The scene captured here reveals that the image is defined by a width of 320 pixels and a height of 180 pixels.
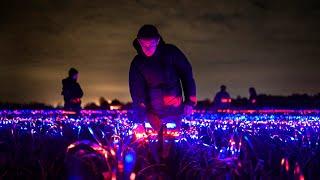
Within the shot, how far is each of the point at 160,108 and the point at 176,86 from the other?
420 millimetres

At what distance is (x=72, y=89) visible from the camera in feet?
63.0

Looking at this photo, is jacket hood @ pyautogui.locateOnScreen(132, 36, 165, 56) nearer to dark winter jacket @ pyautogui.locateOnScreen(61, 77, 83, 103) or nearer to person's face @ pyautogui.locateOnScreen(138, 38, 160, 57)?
person's face @ pyautogui.locateOnScreen(138, 38, 160, 57)

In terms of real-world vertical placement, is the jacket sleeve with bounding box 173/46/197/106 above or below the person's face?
below

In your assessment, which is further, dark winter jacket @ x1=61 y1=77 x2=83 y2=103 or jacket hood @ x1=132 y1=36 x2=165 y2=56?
dark winter jacket @ x1=61 y1=77 x2=83 y2=103

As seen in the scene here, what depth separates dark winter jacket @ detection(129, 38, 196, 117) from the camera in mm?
9352

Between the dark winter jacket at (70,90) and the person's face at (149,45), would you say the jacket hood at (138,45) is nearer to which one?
the person's face at (149,45)

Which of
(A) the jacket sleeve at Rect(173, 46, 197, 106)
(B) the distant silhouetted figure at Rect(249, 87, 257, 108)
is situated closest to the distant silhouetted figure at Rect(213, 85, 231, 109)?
(B) the distant silhouetted figure at Rect(249, 87, 257, 108)

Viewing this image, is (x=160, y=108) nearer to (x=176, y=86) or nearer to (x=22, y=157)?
(x=176, y=86)

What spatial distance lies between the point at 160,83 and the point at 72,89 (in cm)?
1015

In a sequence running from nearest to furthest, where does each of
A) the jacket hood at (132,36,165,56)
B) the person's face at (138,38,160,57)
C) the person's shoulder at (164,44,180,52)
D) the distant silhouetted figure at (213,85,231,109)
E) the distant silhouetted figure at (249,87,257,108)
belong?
A: the person's face at (138,38,160,57) < the jacket hood at (132,36,165,56) < the person's shoulder at (164,44,180,52) < the distant silhouetted figure at (213,85,231,109) < the distant silhouetted figure at (249,87,257,108)

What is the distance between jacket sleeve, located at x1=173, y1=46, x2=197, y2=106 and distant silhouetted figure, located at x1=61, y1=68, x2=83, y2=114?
9.86 m

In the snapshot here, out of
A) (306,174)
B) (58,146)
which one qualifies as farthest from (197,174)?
(58,146)

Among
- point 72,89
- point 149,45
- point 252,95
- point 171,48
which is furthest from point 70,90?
point 252,95

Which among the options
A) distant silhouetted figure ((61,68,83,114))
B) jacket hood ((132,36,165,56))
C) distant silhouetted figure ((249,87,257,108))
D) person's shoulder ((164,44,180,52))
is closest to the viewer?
jacket hood ((132,36,165,56))
